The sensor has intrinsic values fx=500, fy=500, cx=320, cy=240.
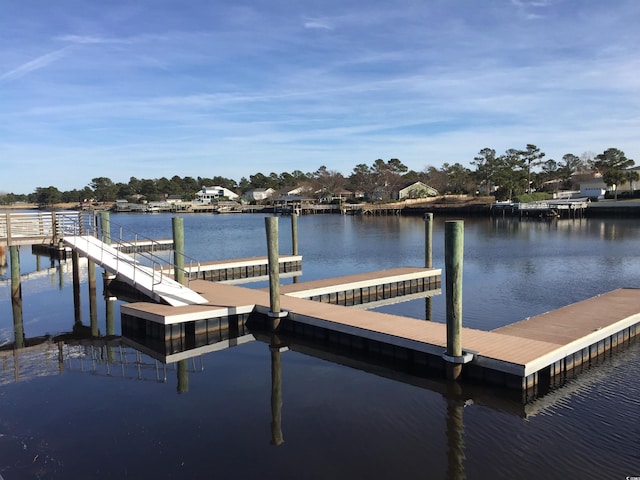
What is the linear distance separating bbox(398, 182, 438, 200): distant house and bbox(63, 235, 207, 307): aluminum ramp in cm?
8440

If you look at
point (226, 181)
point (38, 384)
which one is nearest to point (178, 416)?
point (38, 384)

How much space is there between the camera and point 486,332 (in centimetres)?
1094

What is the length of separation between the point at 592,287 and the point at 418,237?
2442cm

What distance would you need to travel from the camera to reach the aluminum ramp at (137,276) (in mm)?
14336

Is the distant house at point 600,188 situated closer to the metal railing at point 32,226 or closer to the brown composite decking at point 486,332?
the brown composite decking at point 486,332

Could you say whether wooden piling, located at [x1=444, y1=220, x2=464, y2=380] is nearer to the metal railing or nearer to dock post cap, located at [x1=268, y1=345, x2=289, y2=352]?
dock post cap, located at [x1=268, y1=345, x2=289, y2=352]

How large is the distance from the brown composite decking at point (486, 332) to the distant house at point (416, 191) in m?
83.3

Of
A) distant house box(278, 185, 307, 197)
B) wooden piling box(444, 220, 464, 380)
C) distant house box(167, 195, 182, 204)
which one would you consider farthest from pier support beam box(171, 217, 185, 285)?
distant house box(167, 195, 182, 204)

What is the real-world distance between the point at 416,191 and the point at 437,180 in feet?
23.8

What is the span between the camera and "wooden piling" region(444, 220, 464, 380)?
930 cm

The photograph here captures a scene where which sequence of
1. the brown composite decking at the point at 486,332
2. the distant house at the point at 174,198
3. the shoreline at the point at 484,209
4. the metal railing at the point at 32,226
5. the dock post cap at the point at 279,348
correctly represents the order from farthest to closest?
the distant house at the point at 174,198 → the shoreline at the point at 484,209 → the metal railing at the point at 32,226 → the dock post cap at the point at 279,348 → the brown composite decking at the point at 486,332

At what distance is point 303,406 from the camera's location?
8.99 metres

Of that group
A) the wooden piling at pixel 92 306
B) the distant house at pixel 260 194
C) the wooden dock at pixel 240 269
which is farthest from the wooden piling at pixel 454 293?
the distant house at pixel 260 194

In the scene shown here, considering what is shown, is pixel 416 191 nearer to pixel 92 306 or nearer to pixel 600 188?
pixel 600 188
